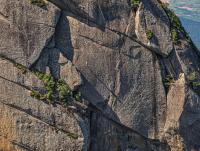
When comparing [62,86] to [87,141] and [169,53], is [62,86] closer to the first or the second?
[87,141]

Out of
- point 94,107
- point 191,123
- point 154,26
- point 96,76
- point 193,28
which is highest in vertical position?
point 154,26

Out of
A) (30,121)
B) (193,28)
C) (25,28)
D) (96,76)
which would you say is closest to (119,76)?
(96,76)

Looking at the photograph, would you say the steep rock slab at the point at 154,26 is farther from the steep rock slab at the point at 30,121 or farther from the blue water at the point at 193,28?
the blue water at the point at 193,28

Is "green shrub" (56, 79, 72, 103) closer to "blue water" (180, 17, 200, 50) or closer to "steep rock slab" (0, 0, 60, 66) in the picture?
"steep rock slab" (0, 0, 60, 66)

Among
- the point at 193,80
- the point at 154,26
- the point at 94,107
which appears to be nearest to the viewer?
the point at 94,107

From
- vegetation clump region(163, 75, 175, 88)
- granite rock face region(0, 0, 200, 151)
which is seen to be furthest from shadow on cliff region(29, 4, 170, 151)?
vegetation clump region(163, 75, 175, 88)

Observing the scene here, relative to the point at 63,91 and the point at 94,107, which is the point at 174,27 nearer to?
the point at 94,107
